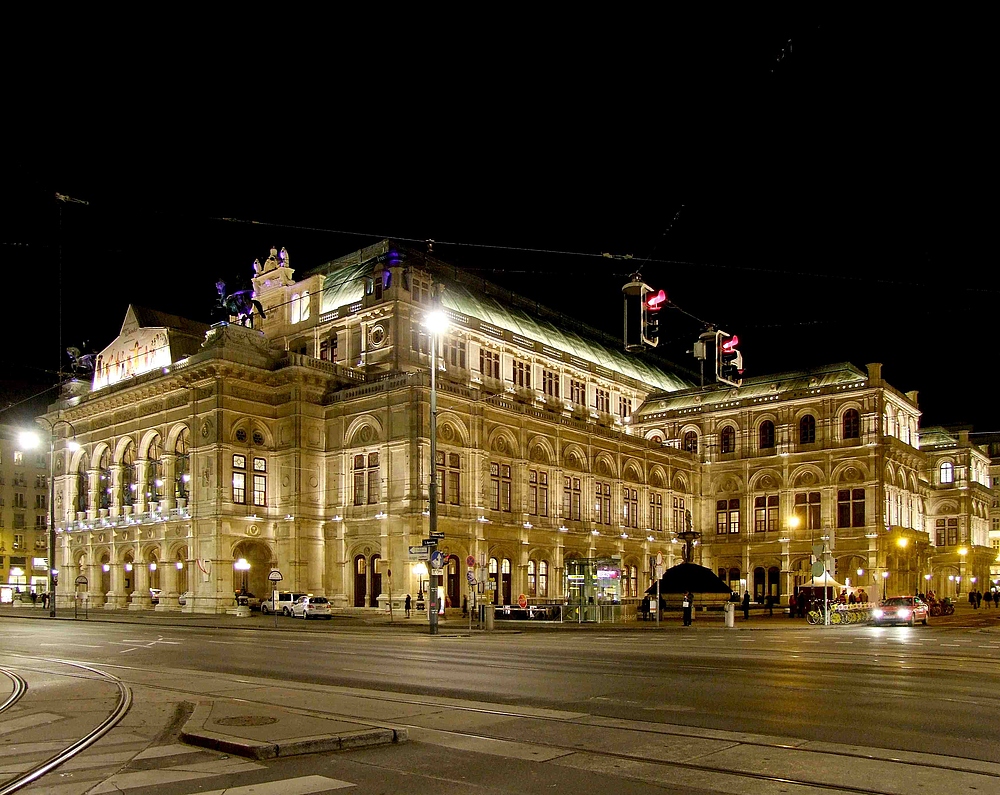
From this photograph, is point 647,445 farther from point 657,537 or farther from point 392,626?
point 392,626

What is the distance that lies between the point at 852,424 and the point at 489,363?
30.4 m

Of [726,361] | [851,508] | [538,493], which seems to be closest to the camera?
[726,361]

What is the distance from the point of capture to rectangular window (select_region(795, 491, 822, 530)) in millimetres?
78625

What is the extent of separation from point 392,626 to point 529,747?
34.2m

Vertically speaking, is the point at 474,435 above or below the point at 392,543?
above

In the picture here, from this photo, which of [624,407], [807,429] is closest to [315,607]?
[624,407]

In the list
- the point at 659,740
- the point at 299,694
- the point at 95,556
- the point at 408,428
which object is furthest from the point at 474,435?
the point at 659,740

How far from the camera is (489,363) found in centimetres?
7206

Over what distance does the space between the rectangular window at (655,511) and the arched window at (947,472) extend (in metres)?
38.4

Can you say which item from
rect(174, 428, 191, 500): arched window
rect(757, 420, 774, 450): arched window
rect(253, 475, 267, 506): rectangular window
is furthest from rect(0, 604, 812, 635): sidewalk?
rect(757, 420, 774, 450): arched window

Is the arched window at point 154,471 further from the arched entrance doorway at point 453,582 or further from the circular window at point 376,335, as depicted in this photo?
the arched entrance doorway at point 453,582

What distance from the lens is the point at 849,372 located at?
79562 mm

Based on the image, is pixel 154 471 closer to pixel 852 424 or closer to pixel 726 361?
pixel 726 361

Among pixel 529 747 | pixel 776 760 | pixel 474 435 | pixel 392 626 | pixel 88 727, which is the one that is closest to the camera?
pixel 776 760
